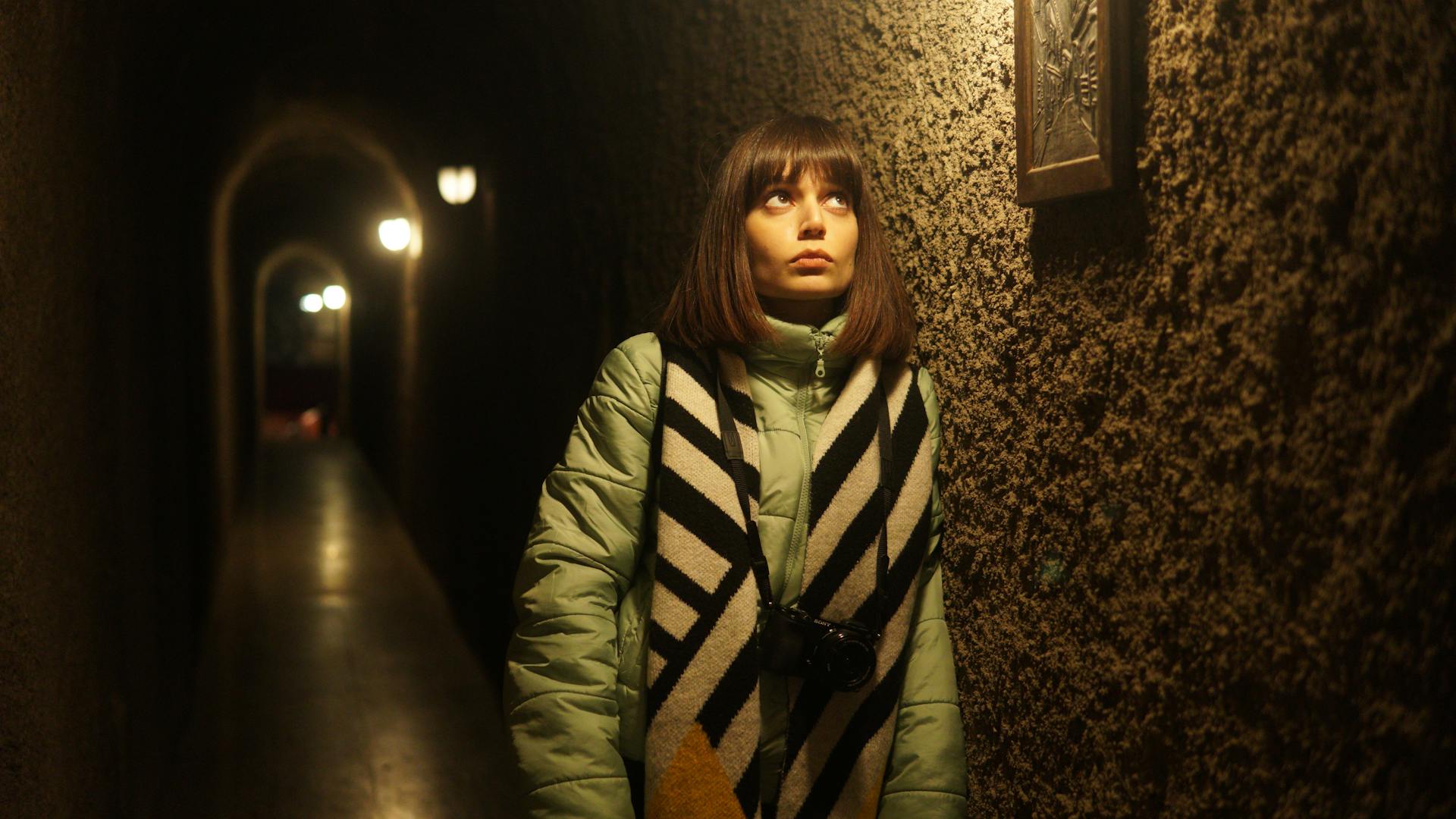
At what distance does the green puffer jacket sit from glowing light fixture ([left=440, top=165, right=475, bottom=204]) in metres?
5.04

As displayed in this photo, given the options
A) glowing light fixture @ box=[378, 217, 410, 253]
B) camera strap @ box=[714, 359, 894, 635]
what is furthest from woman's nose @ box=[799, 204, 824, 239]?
glowing light fixture @ box=[378, 217, 410, 253]

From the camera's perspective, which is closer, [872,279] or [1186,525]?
[1186,525]

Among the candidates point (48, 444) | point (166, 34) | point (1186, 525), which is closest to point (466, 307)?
point (166, 34)

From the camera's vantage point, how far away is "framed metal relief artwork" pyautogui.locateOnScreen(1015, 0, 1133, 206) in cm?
144

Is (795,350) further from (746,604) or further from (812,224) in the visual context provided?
(746,604)

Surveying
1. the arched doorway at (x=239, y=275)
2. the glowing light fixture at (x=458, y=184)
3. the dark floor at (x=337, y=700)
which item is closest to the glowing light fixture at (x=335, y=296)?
the arched doorway at (x=239, y=275)

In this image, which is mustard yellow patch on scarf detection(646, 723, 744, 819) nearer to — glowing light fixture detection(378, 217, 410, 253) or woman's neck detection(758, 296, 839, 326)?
woman's neck detection(758, 296, 839, 326)

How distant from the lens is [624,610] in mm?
1714

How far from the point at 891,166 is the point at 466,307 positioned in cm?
512

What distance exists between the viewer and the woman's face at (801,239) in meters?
1.72

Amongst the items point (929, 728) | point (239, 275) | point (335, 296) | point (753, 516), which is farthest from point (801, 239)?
point (335, 296)

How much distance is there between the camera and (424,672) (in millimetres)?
5938

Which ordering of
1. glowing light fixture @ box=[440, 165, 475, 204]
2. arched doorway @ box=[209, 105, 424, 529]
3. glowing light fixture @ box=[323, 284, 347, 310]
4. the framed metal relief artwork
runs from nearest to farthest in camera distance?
the framed metal relief artwork → glowing light fixture @ box=[440, 165, 475, 204] → arched doorway @ box=[209, 105, 424, 529] → glowing light fixture @ box=[323, 284, 347, 310]

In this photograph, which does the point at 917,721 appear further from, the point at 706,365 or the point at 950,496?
the point at 706,365
